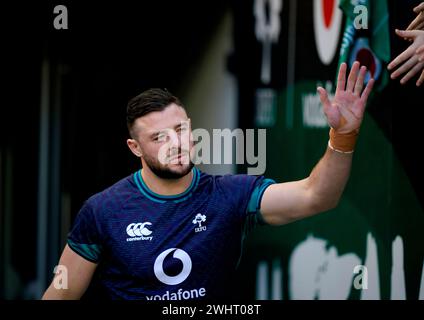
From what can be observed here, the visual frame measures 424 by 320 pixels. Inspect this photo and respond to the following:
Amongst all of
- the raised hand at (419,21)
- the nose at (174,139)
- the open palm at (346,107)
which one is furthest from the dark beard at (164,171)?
the raised hand at (419,21)

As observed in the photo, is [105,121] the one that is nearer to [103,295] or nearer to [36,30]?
[36,30]

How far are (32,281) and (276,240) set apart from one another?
311 centimetres

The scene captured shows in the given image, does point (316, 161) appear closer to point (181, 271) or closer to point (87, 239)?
point (181, 271)

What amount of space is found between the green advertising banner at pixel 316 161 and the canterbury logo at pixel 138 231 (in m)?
1.35

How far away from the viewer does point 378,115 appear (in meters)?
4.39

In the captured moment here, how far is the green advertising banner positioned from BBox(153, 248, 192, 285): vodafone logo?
118cm

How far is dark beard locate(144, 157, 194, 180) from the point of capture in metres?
3.64

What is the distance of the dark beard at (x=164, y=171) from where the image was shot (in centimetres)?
364

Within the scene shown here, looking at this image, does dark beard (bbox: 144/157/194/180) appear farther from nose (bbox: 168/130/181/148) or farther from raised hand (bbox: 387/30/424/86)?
raised hand (bbox: 387/30/424/86)

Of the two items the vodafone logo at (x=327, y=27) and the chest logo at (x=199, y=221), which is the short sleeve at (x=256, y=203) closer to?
the chest logo at (x=199, y=221)

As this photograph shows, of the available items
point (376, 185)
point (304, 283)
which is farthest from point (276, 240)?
point (376, 185)

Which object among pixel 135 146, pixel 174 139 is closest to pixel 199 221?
pixel 174 139

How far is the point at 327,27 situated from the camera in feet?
16.7

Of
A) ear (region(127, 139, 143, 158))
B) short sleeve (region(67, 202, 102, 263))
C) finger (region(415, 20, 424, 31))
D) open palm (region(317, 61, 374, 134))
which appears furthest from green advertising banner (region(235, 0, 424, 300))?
short sleeve (region(67, 202, 102, 263))
